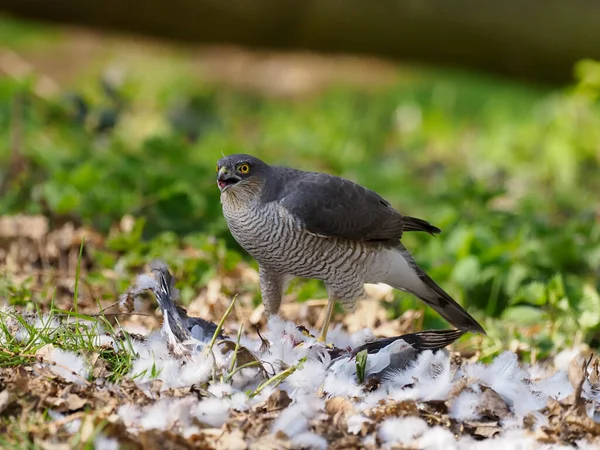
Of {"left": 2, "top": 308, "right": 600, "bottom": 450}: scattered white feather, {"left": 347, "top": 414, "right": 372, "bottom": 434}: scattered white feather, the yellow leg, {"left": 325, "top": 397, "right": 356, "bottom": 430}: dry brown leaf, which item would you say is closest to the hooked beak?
{"left": 2, "top": 308, "right": 600, "bottom": 450}: scattered white feather

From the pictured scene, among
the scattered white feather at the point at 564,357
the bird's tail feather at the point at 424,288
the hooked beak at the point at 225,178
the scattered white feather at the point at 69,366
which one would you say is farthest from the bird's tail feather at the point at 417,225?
the scattered white feather at the point at 69,366

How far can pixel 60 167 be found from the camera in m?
5.73

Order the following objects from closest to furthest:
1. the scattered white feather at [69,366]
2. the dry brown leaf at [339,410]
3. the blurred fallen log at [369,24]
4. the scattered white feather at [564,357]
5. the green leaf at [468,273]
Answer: the dry brown leaf at [339,410], the scattered white feather at [69,366], the scattered white feather at [564,357], the green leaf at [468,273], the blurred fallen log at [369,24]

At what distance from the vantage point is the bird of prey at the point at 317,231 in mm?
3760

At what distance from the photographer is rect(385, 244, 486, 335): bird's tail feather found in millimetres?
4316

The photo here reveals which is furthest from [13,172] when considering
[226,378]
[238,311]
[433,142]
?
[433,142]

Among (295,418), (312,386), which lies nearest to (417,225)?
(312,386)

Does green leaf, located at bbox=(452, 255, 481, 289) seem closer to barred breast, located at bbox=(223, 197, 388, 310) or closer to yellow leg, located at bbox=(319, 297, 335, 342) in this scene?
barred breast, located at bbox=(223, 197, 388, 310)

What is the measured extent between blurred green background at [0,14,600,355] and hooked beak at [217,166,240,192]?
1031 millimetres

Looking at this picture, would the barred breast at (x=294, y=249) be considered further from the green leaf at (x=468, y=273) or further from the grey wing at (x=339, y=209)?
the green leaf at (x=468, y=273)

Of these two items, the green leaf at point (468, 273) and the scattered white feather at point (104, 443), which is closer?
the scattered white feather at point (104, 443)

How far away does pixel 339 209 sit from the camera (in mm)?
3928

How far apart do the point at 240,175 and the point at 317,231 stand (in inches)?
17.2

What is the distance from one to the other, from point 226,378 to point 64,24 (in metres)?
7.36
